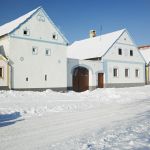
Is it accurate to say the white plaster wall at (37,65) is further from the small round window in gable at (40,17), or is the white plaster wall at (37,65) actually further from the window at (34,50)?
the small round window in gable at (40,17)

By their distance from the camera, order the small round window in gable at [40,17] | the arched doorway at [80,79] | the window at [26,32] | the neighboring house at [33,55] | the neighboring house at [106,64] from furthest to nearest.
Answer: the neighboring house at [106,64], the arched doorway at [80,79], the small round window in gable at [40,17], the window at [26,32], the neighboring house at [33,55]

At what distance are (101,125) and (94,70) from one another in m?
20.5

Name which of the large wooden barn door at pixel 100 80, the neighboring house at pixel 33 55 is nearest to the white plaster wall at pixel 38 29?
the neighboring house at pixel 33 55

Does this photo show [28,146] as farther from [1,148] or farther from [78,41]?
[78,41]

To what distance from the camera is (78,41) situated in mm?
40219

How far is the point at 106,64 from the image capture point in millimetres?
30344

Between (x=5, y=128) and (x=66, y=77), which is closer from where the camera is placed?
(x=5, y=128)

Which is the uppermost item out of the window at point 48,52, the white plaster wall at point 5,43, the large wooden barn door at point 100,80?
the white plaster wall at point 5,43

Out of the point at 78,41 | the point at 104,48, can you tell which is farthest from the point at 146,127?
the point at 78,41

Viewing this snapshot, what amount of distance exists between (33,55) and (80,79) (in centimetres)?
740

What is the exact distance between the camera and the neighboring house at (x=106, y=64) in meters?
28.1

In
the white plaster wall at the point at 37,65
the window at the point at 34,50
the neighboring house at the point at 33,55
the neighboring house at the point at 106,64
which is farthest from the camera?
the neighboring house at the point at 106,64

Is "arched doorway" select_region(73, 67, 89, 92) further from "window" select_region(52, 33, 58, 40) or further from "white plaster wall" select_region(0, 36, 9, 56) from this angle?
"white plaster wall" select_region(0, 36, 9, 56)

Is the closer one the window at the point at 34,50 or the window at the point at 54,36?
the window at the point at 34,50
